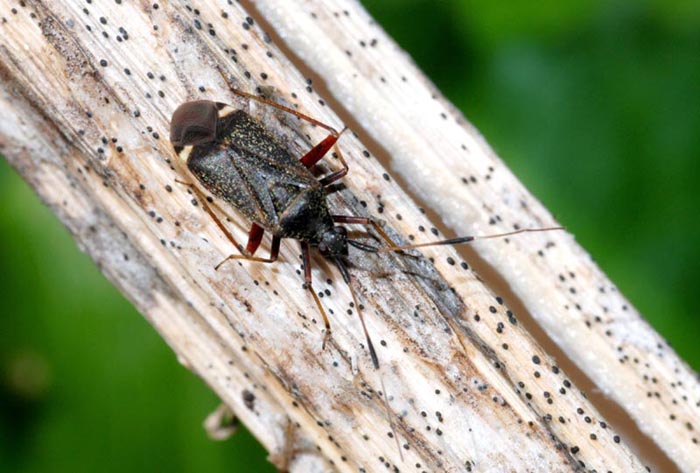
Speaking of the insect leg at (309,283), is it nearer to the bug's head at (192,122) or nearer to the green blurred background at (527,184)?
the bug's head at (192,122)

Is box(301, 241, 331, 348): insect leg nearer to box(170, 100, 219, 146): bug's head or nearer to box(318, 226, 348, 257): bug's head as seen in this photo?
box(318, 226, 348, 257): bug's head

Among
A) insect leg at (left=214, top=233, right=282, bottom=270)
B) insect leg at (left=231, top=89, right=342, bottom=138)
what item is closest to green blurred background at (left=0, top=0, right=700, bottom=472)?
insect leg at (left=214, top=233, right=282, bottom=270)

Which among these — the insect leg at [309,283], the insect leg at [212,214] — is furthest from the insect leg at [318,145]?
the insect leg at [212,214]

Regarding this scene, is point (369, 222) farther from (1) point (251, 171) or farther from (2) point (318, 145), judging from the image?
(1) point (251, 171)

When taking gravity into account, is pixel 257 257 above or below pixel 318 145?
below

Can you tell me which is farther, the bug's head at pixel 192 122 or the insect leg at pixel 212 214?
the insect leg at pixel 212 214

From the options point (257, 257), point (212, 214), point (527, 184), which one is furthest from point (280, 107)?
point (527, 184)
